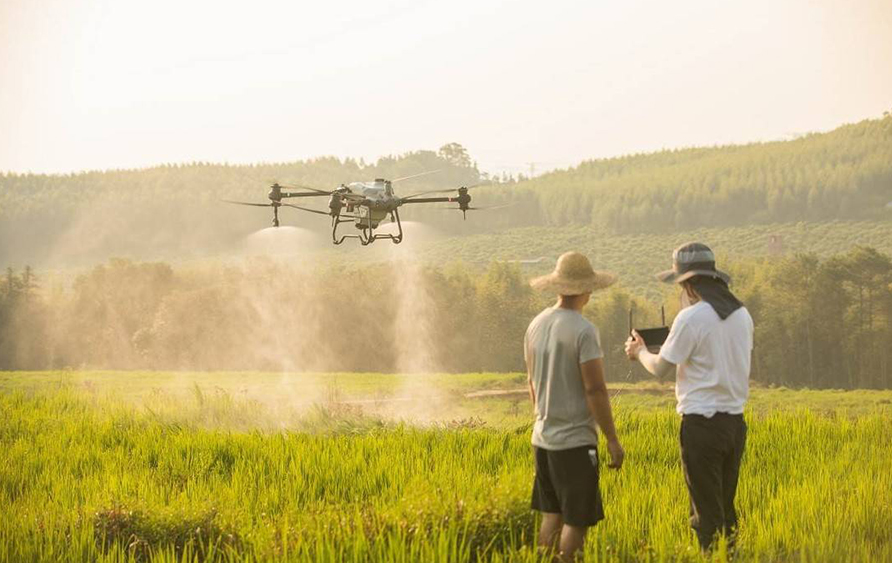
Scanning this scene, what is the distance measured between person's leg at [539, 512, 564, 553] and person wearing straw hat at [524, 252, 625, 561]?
0.44 ft

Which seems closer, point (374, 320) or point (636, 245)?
point (374, 320)

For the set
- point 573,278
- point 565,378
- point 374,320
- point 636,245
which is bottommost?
point 374,320

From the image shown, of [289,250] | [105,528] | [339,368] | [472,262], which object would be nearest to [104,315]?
[339,368]

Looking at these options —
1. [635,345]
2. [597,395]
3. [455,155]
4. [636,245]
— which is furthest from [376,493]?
[636,245]

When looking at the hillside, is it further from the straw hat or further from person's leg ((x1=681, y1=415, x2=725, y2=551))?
the straw hat

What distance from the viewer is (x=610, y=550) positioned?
25.5 ft

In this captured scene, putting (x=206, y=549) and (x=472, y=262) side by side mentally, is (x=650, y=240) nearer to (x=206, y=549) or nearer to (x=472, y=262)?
(x=472, y=262)

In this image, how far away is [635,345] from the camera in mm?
7750

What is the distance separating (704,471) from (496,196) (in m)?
129

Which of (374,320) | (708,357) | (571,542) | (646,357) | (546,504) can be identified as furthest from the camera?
(374,320)

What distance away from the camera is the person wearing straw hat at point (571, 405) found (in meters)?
6.86

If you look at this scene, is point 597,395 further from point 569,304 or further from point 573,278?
point 573,278

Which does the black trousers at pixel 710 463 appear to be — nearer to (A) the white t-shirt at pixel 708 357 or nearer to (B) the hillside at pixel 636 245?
(A) the white t-shirt at pixel 708 357

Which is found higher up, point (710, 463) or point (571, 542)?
point (710, 463)
